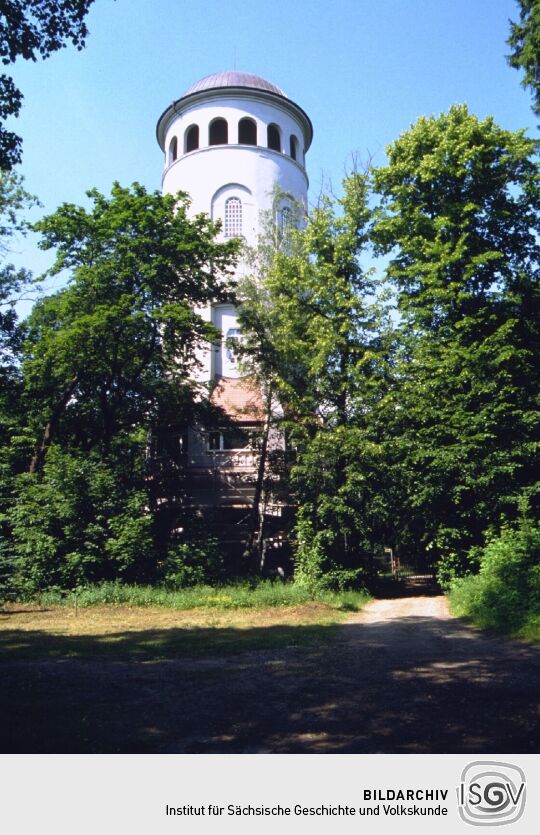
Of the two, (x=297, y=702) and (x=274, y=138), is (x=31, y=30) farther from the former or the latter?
(x=274, y=138)

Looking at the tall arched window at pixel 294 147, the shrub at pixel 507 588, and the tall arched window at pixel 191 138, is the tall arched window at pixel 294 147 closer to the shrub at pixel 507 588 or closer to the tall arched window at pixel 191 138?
the tall arched window at pixel 191 138

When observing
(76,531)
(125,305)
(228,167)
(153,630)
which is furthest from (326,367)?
(228,167)

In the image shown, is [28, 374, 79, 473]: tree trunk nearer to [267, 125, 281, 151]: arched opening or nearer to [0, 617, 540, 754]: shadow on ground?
[0, 617, 540, 754]: shadow on ground

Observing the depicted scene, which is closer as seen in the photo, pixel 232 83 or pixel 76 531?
pixel 76 531

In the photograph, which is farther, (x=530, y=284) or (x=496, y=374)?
(x=530, y=284)

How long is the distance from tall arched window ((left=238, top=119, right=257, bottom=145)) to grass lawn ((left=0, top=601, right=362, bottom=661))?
25011 mm

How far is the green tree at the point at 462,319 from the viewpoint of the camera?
19953 millimetres

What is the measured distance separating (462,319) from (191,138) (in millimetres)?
20015

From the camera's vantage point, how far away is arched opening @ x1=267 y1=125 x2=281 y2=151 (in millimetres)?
34156

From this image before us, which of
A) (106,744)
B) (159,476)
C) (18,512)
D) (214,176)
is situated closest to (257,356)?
(159,476)

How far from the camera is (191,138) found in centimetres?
3438

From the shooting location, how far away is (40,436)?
2717 cm

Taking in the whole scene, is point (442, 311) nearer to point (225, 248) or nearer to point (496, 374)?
point (496, 374)

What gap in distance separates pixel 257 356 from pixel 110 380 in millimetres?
5815
